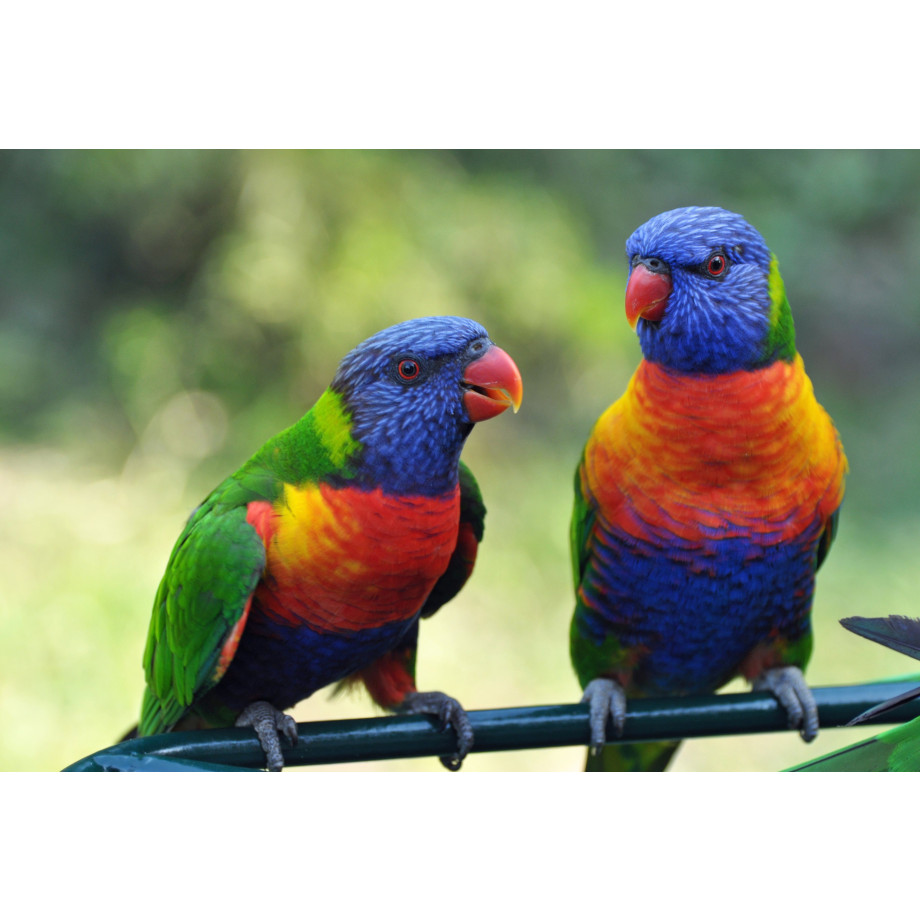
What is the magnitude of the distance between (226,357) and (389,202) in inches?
27.4

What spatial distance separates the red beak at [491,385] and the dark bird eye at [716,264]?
361 millimetres

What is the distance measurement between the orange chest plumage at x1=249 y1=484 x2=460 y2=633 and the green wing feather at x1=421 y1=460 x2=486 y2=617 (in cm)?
11

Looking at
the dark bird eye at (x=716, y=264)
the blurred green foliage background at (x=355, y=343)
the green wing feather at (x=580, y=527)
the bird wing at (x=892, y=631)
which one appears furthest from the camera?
the blurred green foliage background at (x=355, y=343)

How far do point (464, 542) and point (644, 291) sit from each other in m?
0.51

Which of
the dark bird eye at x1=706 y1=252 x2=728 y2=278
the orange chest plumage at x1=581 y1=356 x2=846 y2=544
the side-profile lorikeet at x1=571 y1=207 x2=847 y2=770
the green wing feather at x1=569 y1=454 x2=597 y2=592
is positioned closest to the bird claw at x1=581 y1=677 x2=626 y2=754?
the side-profile lorikeet at x1=571 y1=207 x2=847 y2=770

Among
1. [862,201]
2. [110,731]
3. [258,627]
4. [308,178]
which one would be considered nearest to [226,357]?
[308,178]

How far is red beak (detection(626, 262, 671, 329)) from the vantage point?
4.39ft

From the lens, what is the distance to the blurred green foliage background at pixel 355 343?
2289 mm

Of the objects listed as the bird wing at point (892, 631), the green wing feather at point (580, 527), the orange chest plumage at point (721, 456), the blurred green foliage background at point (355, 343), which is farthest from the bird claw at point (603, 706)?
the blurred green foliage background at point (355, 343)

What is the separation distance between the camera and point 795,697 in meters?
1.52

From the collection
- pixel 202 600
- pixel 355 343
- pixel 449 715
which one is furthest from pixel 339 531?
pixel 355 343

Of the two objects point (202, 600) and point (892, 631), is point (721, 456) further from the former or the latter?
point (202, 600)

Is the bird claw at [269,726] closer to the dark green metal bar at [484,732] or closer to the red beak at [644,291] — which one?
the dark green metal bar at [484,732]

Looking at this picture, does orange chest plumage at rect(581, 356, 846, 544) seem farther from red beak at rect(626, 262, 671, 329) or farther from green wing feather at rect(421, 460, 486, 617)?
green wing feather at rect(421, 460, 486, 617)
